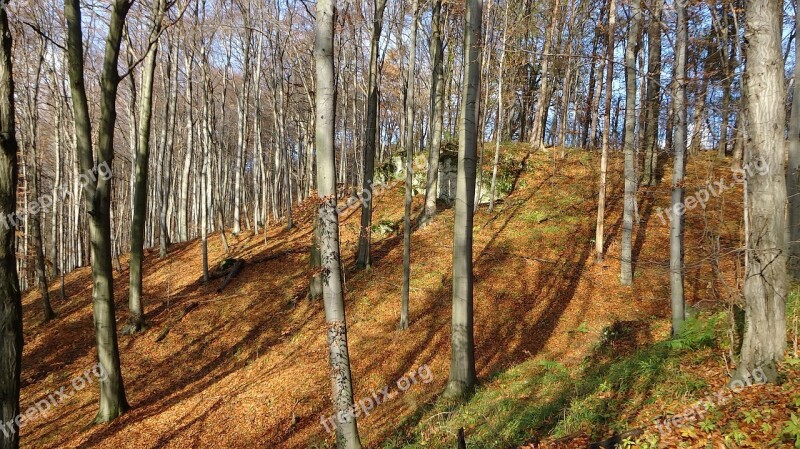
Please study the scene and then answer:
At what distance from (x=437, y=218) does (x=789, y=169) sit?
10.6 m

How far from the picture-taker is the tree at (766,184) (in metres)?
4.12

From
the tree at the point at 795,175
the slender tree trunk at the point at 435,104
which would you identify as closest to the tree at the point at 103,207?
the slender tree trunk at the point at 435,104

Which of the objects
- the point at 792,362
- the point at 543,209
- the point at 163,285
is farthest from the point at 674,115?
the point at 163,285

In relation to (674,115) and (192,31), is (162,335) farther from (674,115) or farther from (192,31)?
(674,115)

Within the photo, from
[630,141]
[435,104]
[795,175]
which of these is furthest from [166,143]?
[795,175]

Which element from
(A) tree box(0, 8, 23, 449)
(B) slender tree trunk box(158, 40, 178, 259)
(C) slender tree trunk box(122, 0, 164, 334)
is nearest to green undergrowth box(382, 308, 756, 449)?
(A) tree box(0, 8, 23, 449)

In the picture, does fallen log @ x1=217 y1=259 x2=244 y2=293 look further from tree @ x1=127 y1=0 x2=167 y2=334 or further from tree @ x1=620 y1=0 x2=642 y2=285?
tree @ x1=620 y1=0 x2=642 y2=285

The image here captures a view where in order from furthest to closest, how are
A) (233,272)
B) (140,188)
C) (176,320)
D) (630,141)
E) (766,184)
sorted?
(233,272) → (176,320) → (140,188) → (630,141) → (766,184)

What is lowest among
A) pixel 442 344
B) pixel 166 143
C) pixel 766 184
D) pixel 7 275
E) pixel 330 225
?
pixel 442 344

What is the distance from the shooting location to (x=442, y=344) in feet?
31.5

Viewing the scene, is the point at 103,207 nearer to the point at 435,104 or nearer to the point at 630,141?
the point at 435,104

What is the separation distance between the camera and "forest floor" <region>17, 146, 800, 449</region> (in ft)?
17.4

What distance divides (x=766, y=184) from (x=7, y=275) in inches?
340

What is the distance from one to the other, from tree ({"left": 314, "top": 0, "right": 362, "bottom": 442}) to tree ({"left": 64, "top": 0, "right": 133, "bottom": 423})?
5106 millimetres
